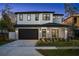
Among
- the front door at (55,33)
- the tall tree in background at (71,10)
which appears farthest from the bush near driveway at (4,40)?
the tall tree in background at (71,10)

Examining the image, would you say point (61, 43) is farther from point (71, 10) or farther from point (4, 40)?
point (4, 40)

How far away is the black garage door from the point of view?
29531mm

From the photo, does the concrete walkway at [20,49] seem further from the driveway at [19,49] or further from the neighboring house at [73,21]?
the neighboring house at [73,21]

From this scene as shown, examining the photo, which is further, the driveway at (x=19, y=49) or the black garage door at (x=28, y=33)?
the black garage door at (x=28, y=33)

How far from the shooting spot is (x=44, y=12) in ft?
96.5

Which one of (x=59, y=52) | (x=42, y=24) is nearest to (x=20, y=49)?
(x=42, y=24)

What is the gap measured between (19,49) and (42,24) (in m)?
0.65

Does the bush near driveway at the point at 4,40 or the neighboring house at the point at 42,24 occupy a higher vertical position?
the neighboring house at the point at 42,24

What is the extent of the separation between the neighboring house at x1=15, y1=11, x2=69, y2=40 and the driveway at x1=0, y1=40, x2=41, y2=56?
144 mm

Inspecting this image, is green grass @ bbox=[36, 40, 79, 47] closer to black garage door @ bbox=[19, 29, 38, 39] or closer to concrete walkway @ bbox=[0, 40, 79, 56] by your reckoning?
concrete walkway @ bbox=[0, 40, 79, 56]

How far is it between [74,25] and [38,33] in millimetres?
716

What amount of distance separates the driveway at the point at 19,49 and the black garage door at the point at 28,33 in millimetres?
106

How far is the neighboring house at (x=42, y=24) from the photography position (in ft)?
96.6

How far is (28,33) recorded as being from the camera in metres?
29.6
